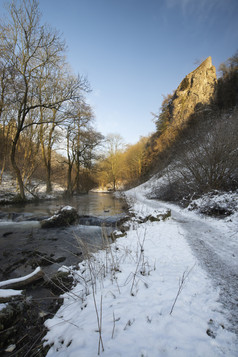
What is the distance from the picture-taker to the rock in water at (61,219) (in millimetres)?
6566

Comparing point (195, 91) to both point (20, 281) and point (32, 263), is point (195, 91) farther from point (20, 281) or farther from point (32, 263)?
point (20, 281)

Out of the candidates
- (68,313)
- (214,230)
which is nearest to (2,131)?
(68,313)

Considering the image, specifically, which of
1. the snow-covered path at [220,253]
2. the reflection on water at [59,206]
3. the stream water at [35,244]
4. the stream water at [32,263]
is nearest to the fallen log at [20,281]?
the stream water at [32,263]

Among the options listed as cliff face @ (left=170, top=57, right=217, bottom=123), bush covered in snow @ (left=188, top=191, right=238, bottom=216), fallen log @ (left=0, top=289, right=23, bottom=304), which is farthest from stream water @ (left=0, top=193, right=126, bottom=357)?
cliff face @ (left=170, top=57, right=217, bottom=123)

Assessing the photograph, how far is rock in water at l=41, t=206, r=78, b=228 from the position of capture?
6566mm

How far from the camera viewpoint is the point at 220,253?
348cm

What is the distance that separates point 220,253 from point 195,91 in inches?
A: 1132

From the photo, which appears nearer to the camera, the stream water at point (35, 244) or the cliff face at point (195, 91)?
the stream water at point (35, 244)

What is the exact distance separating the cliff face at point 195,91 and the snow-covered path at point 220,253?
2061cm

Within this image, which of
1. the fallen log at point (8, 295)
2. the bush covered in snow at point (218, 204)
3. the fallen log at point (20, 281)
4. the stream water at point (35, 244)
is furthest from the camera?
the bush covered in snow at point (218, 204)

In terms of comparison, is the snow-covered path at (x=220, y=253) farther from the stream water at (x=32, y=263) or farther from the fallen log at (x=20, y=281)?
the fallen log at (x=20, y=281)

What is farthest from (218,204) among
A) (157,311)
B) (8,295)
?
(8,295)

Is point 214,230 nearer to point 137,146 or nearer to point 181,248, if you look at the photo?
point 181,248

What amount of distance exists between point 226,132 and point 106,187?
120ft
